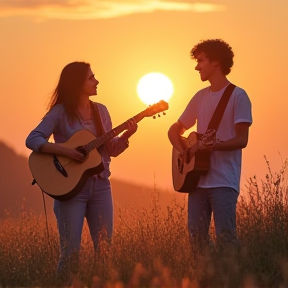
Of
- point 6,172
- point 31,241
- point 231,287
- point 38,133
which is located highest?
point 6,172

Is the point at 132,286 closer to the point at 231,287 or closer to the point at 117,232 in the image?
the point at 231,287

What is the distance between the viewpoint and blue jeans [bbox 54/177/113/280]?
9703 millimetres

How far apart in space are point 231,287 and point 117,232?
297 cm

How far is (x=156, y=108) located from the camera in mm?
10578

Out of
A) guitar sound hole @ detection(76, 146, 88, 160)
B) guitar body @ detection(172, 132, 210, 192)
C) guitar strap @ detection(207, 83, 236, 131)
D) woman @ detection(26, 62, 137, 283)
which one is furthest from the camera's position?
guitar sound hole @ detection(76, 146, 88, 160)

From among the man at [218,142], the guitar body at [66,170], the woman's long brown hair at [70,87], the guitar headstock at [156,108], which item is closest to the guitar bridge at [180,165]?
the man at [218,142]

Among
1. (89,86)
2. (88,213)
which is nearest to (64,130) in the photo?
(89,86)

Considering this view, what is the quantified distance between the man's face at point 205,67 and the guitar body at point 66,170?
44.5 inches

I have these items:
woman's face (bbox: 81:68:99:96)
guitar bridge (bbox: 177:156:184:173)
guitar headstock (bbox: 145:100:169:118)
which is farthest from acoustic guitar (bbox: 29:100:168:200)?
guitar bridge (bbox: 177:156:184:173)

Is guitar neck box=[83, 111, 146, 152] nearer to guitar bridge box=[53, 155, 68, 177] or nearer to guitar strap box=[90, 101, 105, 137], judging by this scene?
guitar strap box=[90, 101, 105, 137]

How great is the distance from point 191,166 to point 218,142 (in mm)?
394

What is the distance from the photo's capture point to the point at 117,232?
10.9 meters

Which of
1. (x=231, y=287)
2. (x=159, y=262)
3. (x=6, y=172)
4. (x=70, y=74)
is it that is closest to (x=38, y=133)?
(x=70, y=74)

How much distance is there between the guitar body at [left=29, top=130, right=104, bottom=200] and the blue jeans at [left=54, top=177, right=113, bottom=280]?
74 mm
